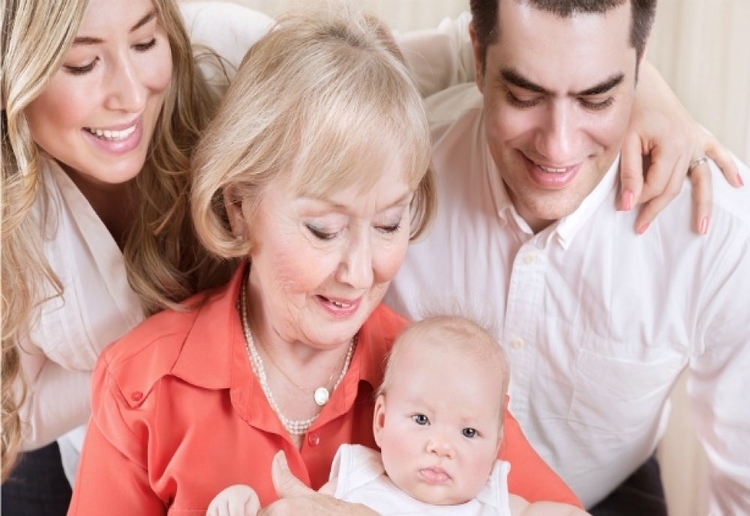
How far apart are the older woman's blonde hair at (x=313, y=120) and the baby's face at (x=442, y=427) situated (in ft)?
0.81

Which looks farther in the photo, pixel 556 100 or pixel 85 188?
pixel 85 188

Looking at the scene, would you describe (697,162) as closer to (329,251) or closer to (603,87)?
(603,87)

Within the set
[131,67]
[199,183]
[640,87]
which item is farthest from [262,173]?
[640,87]

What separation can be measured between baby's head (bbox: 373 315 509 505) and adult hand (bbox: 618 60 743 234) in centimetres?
43

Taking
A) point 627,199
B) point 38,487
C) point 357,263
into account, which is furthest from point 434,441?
point 38,487

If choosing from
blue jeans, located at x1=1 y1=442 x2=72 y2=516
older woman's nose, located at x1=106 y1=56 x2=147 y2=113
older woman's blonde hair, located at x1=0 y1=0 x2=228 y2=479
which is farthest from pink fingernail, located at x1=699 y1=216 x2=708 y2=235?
blue jeans, located at x1=1 y1=442 x2=72 y2=516

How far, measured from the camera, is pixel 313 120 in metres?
1.27

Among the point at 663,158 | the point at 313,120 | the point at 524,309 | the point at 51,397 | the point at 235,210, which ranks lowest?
the point at 51,397

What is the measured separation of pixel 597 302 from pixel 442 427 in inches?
19.8

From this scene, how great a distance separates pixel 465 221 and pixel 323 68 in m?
0.52

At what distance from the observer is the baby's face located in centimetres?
127

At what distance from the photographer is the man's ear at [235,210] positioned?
4.50 ft

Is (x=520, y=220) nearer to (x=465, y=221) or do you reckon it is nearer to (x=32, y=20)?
(x=465, y=221)

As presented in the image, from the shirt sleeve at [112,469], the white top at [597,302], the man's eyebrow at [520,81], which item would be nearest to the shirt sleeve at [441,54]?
the white top at [597,302]
